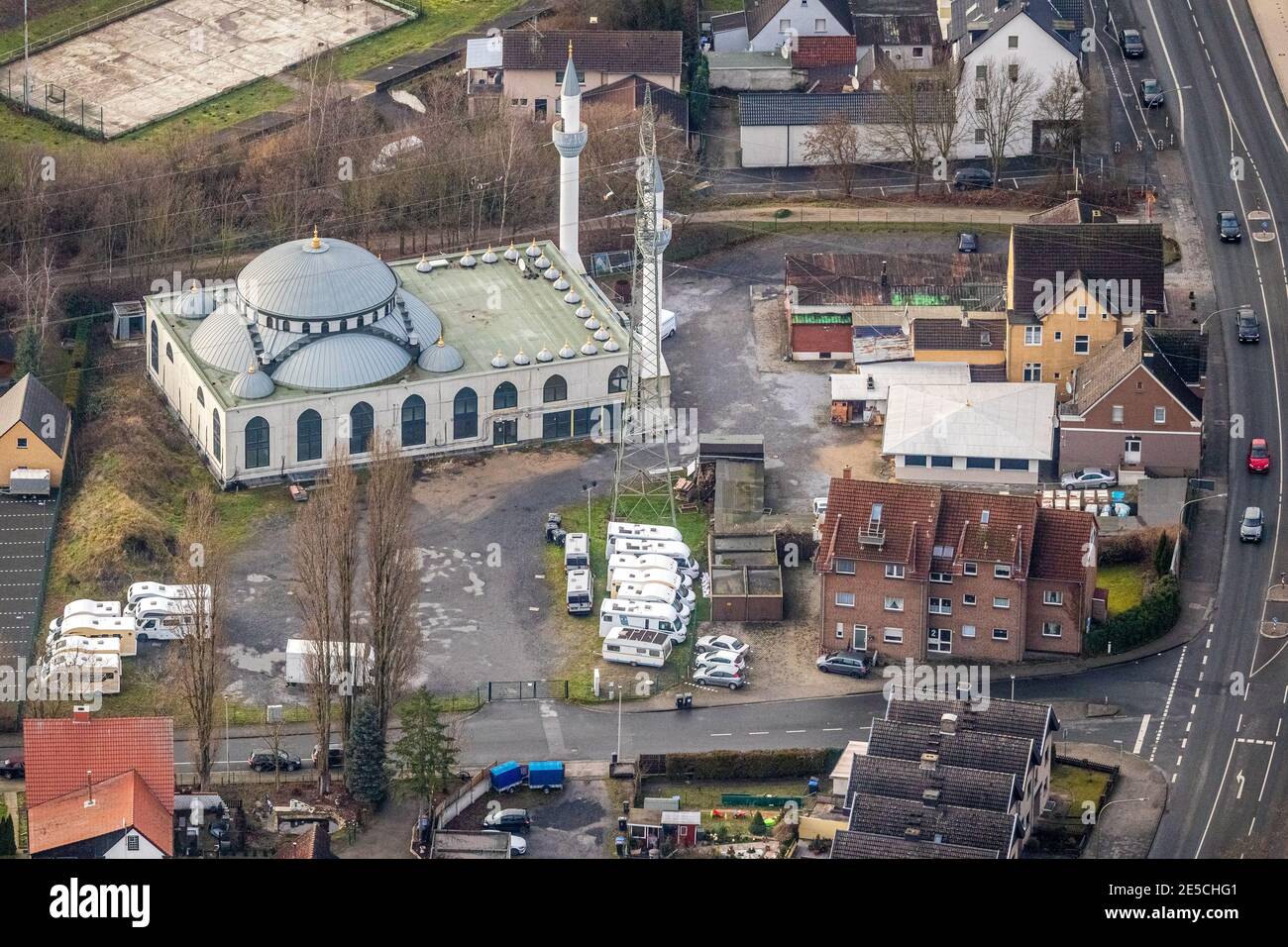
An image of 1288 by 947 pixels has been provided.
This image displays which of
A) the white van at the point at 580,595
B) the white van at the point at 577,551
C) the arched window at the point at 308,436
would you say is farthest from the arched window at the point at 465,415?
the white van at the point at 580,595

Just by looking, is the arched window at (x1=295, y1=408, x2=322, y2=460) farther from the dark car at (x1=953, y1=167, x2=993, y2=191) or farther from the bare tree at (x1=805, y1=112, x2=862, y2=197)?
the dark car at (x1=953, y1=167, x2=993, y2=191)

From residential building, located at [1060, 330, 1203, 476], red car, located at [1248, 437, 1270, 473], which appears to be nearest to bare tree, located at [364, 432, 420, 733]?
residential building, located at [1060, 330, 1203, 476]

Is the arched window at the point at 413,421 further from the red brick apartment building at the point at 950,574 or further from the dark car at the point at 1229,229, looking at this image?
the dark car at the point at 1229,229

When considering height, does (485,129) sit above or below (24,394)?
above

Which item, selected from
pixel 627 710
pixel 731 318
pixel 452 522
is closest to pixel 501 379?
pixel 452 522

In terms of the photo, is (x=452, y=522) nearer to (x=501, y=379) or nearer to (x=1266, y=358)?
(x=501, y=379)

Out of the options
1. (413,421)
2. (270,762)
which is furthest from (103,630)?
(413,421)

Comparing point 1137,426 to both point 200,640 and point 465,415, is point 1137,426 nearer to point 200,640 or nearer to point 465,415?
point 465,415
